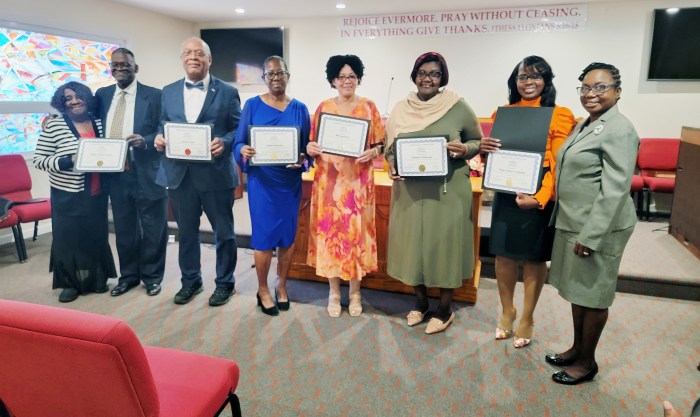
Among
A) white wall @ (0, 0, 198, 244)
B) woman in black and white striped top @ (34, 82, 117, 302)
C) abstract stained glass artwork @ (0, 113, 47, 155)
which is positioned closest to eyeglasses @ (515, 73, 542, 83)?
woman in black and white striped top @ (34, 82, 117, 302)

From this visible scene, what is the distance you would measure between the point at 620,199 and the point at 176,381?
1.75 meters

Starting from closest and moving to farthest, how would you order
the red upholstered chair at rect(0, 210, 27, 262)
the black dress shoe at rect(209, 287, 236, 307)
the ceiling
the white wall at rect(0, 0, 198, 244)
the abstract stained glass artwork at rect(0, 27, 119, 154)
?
1. the black dress shoe at rect(209, 287, 236, 307)
2. the red upholstered chair at rect(0, 210, 27, 262)
3. the abstract stained glass artwork at rect(0, 27, 119, 154)
4. the white wall at rect(0, 0, 198, 244)
5. the ceiling

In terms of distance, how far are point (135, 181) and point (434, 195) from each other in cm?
200

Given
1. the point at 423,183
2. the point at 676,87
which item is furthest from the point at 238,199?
the point at 676,87

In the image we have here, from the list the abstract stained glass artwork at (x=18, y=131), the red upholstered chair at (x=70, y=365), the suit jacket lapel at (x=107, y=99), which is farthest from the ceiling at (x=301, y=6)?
the red upholstered chair at (x=70, y=365)

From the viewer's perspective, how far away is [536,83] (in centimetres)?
208

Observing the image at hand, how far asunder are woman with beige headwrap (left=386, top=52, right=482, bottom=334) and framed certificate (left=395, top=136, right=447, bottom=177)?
0.15 ft

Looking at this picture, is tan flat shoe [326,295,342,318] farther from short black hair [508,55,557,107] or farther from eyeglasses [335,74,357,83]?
short black hair [508,55,557,107]

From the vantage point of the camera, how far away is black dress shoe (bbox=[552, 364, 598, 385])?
2110 millimetres

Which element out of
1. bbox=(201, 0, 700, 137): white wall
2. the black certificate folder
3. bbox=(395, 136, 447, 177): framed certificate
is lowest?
bbox=(395, 136, 447, 177): framed certificate

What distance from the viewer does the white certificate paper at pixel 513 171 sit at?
6.86ft

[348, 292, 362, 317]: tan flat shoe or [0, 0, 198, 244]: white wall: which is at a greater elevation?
[0, 0, 198, 244]: white wall

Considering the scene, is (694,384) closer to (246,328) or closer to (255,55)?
(246,328)

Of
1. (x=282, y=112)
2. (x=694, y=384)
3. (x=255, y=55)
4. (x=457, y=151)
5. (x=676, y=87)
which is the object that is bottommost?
(x=694, y=384)
